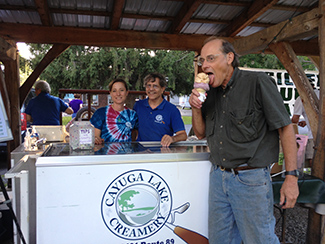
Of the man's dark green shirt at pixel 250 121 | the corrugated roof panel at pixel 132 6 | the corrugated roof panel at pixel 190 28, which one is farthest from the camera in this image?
the corrugated roof panel at pixel 190 28

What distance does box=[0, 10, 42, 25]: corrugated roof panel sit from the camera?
431 centimetres

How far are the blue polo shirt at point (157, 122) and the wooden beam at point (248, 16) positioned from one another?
260 cm

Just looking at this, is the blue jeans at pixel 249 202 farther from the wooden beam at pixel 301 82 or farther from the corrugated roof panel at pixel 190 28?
the corrugated roof panel at pixel 190 28

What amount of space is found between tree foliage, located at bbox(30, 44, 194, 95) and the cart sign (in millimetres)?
7923

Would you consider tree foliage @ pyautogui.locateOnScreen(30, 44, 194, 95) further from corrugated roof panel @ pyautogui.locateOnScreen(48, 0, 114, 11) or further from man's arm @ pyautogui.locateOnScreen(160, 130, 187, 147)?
man's arm @ pyautogui.locateOnScreen(160, 130, 187, 147)

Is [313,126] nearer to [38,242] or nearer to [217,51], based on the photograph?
[217,51]

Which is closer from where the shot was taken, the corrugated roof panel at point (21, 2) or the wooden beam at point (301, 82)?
the wooden beam at point (301, 82)

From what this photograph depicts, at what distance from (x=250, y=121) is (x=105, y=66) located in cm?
864

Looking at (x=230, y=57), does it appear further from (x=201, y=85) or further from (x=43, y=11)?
(x=43, y=11)

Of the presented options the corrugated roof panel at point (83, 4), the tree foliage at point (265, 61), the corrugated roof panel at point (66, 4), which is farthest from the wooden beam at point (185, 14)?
the tree foliage at point (265, 61)

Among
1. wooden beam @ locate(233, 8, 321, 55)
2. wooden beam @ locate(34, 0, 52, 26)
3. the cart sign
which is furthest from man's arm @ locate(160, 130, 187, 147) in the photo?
wooden beam @ locate(34, 0, 52, 26)

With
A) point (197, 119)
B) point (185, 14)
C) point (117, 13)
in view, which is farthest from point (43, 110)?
point (197, 119)

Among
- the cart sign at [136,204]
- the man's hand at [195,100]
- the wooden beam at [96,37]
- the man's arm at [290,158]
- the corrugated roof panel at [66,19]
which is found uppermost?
the corrugated roof panel at [66,19]

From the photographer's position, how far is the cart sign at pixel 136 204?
1.77 m
